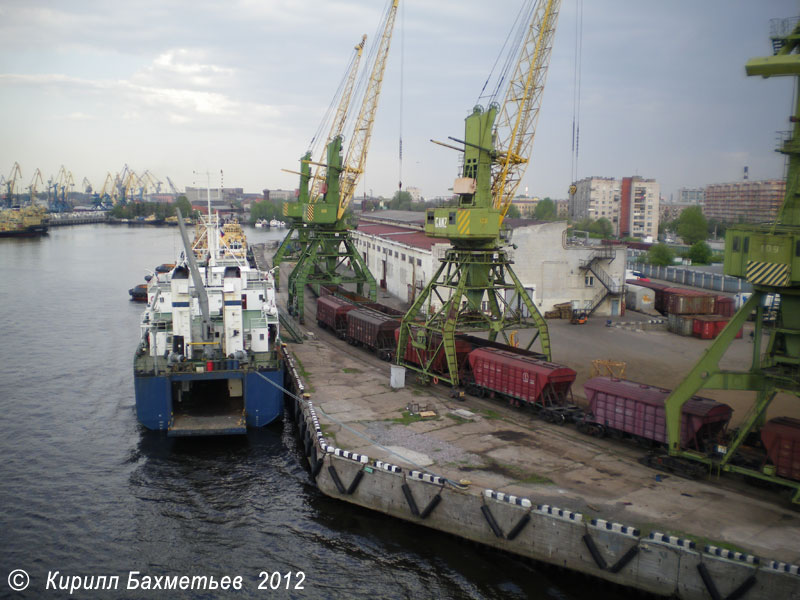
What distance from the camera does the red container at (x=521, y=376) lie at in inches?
1083

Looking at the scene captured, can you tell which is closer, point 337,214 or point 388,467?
point 388,467

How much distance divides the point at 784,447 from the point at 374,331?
2412 cm

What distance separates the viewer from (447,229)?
33.0m

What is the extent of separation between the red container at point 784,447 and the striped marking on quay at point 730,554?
4947 millimetres

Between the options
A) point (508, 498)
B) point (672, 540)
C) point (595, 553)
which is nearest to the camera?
point (672, 540)

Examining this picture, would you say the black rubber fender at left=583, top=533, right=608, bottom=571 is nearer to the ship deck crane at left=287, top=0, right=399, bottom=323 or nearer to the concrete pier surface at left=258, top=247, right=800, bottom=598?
the concrete pier surface at left=258, top=247, right=800, bottom=598

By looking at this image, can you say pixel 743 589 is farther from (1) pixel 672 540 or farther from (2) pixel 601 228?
(2) pixel 601 228

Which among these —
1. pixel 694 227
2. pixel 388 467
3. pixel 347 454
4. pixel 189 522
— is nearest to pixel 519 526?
pixel 388 467

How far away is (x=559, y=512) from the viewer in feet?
60.6

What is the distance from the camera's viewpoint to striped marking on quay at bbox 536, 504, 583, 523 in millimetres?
18188

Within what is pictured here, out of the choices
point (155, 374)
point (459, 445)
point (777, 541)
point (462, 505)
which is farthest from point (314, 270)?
point (777, 541)

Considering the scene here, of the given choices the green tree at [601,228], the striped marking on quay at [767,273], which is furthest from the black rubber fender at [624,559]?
the green tree at [601,228]

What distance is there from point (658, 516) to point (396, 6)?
4949 centimetres

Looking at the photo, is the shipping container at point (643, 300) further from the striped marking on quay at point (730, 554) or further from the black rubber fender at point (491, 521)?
the striped marking on quay at point (730, 554)
